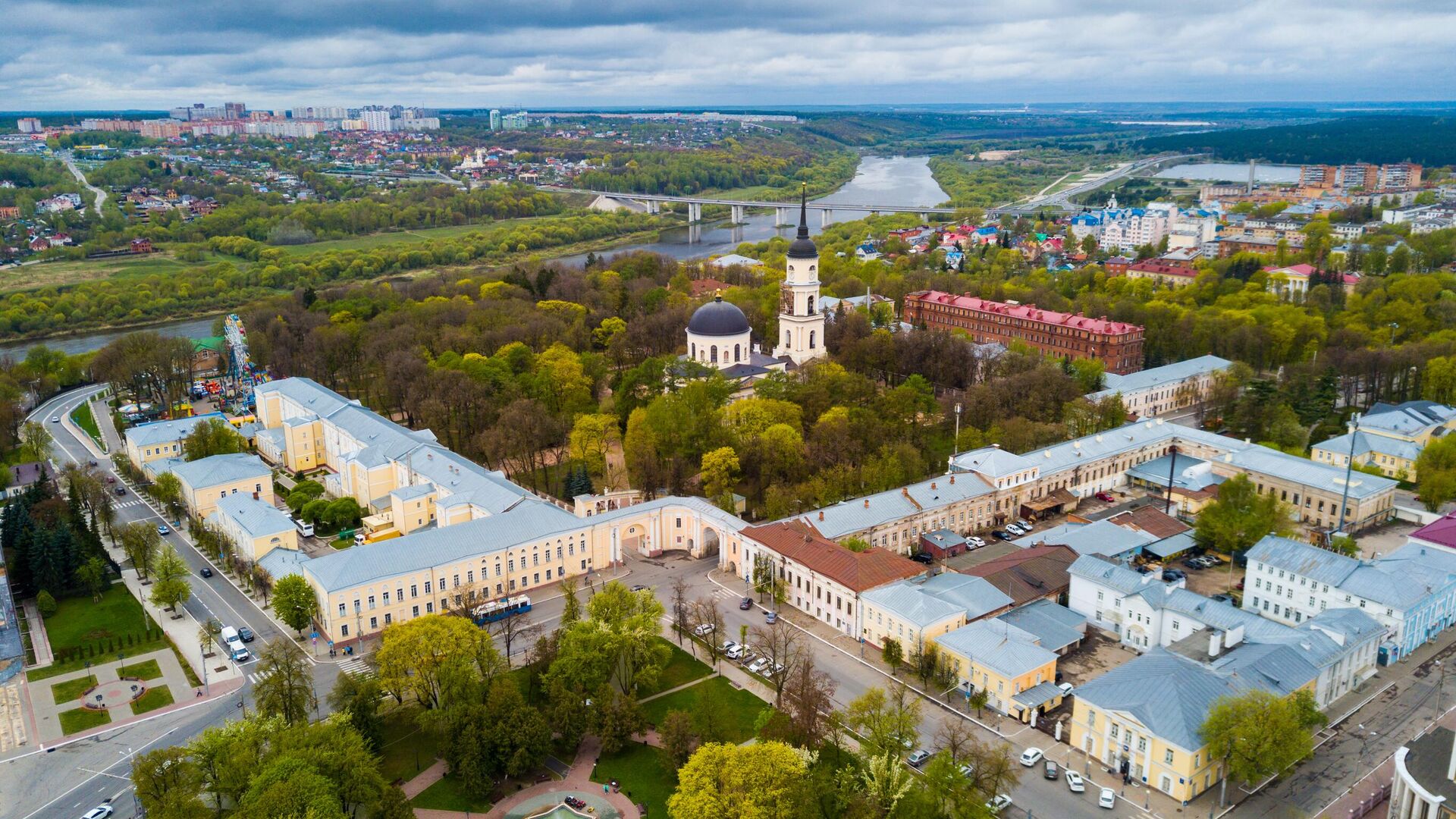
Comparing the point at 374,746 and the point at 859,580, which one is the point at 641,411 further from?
the point at 374,746

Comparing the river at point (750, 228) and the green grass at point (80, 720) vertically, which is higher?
the river at point (750, 228)

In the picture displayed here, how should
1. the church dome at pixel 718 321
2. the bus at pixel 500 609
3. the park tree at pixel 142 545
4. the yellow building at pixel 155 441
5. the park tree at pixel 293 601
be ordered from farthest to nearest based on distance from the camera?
the church dome at pixel 718 321 → the yellow building at pixel 155 441 → the park tree at pixel 142 545 → the bus at pixel 500 609 → the park tree at pixel 293 601

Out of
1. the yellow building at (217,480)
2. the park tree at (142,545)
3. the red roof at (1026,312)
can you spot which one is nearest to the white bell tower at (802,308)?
the red roof at (1026,312)

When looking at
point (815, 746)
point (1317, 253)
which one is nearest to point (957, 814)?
point (815, 746)

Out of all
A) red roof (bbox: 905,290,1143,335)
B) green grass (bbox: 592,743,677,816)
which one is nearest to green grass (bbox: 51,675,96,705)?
green grass (bbox: 592,743,677,816)

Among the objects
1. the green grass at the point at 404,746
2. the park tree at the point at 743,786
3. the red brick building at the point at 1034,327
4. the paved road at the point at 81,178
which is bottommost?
the green grass at the point at 404,746

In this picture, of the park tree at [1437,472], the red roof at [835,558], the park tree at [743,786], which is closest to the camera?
the park tree at [743,786]

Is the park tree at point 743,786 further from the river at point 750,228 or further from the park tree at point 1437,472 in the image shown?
the river at point 750,228
